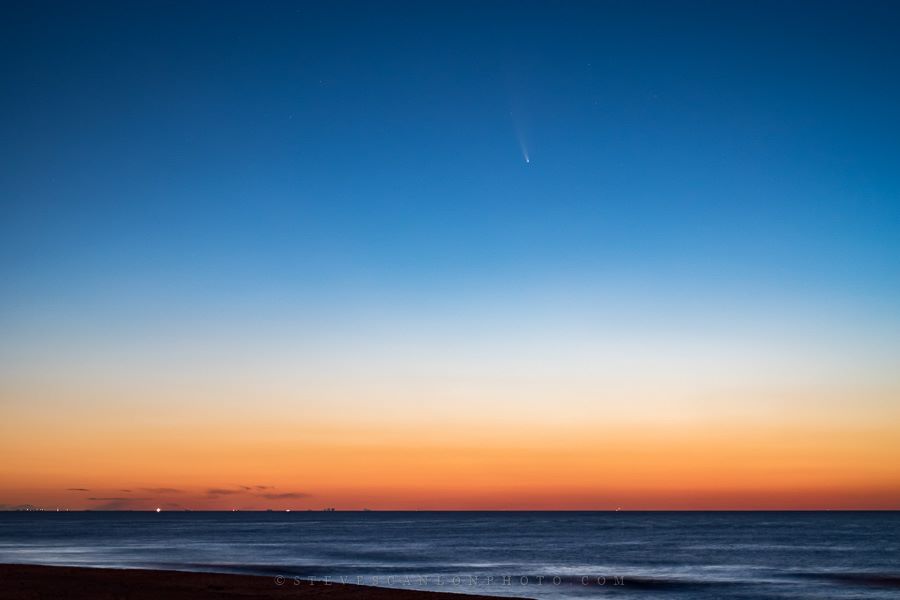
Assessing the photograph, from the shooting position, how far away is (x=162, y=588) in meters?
35.4

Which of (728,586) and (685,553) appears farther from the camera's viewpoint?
(685,553)

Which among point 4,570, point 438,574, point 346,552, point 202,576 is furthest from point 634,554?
point 4,570

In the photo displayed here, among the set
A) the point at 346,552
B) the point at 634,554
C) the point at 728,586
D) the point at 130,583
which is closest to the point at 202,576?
the point at 130,583

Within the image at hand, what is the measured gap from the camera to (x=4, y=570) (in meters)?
41.4

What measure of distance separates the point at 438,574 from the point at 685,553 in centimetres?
4085

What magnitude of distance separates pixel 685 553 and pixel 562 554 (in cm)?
1365

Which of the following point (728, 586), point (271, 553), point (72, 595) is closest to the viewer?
point (72, 595)

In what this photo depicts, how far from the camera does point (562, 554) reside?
291 ft

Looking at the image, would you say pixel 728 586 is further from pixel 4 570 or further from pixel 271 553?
pixel 271 553

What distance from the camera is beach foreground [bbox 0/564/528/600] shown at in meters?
32.6

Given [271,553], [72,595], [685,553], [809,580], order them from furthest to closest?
1. [685,553]
2. [271,553]
3. [809,580]
4. [72,595]

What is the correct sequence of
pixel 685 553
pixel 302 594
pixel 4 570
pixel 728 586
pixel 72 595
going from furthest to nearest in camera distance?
pixel 685 553 → pixel 728 586 → pixel 4 570 → pixel 302 594 → pixel 72 595

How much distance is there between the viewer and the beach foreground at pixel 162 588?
3259 centimetres

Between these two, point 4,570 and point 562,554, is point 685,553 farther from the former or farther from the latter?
point 4,570
